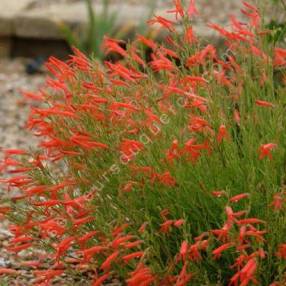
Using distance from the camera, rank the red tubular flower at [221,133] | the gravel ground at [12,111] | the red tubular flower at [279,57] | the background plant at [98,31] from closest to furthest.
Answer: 1. the red tubular flower at [221,133]
2. the red tubular flower at [279,57]
3. the gravel ground at [12,111]
4. the background plant at [98,31]

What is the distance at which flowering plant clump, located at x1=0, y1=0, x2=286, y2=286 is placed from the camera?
133 inches

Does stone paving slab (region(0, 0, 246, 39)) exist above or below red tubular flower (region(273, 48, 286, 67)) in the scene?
below

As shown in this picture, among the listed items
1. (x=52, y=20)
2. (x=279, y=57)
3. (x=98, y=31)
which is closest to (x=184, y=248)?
(x=279, y=57)

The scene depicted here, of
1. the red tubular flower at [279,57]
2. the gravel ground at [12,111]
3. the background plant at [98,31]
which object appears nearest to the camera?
the red tubular flower at [279,57]

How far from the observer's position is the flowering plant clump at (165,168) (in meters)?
3.39

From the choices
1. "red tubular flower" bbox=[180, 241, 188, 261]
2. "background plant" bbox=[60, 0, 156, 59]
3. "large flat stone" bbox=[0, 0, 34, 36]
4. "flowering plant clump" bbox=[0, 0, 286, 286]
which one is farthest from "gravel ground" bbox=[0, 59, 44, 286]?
"red tubular flower" bbox=[180, 241, 188, 261]

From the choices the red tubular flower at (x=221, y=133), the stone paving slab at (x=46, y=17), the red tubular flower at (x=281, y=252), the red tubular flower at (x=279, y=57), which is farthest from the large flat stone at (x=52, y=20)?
the red tubular flower at (x=281, y=252)

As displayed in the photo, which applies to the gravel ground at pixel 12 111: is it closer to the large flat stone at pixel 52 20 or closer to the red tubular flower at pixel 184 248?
the large flat stone at pixel 52 20

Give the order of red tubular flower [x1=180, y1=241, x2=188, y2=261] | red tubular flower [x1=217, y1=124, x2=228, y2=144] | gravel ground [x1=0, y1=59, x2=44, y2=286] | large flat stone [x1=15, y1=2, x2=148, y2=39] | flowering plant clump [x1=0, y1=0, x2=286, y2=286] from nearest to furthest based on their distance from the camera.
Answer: red tubular flower [x1=180, y1=241, x2=188, y2=261] → red tubular flower [x1=217, y1=124, x2=228, y2=144] → flowering plant clump [x1=0, y1=0, x2=286, y2=286] → gravel ground [x1=0, y1=59, x2=44, y2=286] → large flat stone [x1=15, y1=2, x2=148, y2=39]

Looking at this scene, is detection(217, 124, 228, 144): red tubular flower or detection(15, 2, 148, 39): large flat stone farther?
detection(15, 2, 148, 39): large flat stone

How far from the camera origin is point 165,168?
3516 mm

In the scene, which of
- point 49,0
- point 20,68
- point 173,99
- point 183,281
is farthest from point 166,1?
point 183,281

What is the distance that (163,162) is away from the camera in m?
3.51

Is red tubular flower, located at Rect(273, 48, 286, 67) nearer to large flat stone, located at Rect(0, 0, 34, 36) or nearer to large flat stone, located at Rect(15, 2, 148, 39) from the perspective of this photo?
large flat stone, located at Rect(15, 2, 148, 39)
